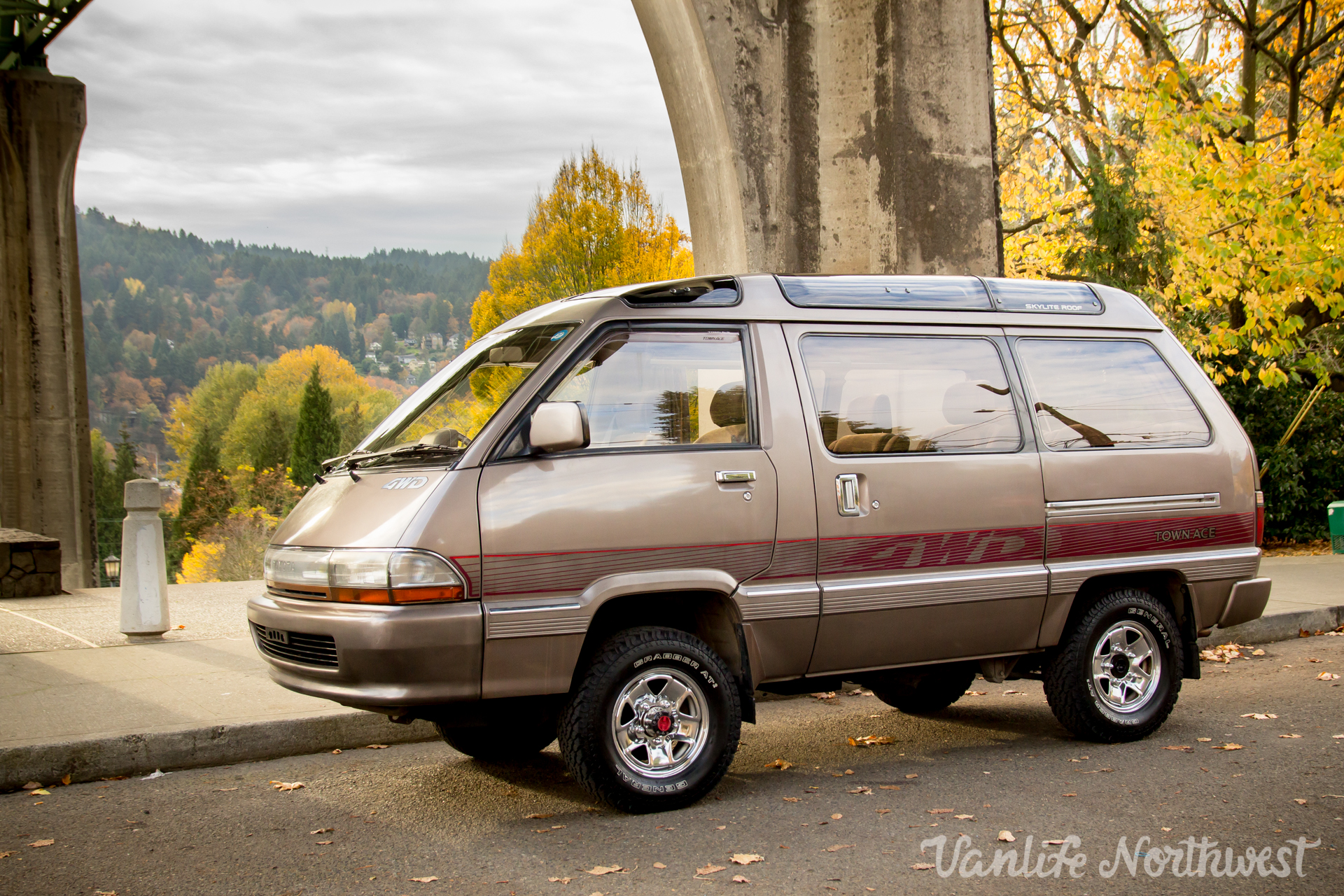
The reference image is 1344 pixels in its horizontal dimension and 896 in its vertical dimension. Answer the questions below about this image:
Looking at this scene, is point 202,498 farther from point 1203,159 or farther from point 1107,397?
point 1107,397

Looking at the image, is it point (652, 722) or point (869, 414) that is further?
point (869, 414)

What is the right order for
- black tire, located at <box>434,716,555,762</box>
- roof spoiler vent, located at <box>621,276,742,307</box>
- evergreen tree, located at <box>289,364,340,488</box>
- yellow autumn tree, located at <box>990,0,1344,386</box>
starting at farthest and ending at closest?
evergreen tree, located at <box>289,364,340,488</box> < yellow autumn tree, located at <box>990,0,1344,386</box> < black tire, located at <box>434,716,555,762</box> < roof spoiler vent, located at <box>621,276,742,307</box>

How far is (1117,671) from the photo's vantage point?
579 centimetres

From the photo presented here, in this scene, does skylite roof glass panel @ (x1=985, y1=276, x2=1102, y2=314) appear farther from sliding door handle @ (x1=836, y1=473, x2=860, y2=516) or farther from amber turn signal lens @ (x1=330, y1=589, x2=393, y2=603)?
amber turn signal lens @ (x1=330, y1=589, x2=393, y2=603)

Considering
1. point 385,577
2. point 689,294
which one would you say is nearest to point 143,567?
point 385,577

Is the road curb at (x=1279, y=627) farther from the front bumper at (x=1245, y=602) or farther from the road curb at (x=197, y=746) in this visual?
the road curb at (x=197, y=746)

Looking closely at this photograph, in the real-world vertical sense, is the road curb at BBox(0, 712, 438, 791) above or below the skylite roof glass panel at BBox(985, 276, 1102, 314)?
below

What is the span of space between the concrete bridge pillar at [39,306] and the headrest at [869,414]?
81.3 feet

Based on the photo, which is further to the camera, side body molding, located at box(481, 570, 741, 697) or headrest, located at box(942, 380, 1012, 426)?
headrest, located at box(942, 380, 1012, 426)

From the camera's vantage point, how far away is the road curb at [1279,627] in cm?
878

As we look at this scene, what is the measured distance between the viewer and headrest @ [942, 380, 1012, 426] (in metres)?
5.36

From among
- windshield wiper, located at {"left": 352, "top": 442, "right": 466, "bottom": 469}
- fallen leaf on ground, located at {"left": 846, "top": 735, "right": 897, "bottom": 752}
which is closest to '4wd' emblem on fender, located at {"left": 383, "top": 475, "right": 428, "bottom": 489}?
windshield wiper, located at {"left": 352, "top": 442, "right": 466, "bottom": 469}

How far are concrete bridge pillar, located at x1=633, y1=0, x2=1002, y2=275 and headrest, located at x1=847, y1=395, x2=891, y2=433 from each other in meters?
4.11

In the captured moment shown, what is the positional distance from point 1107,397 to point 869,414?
1.49 m
